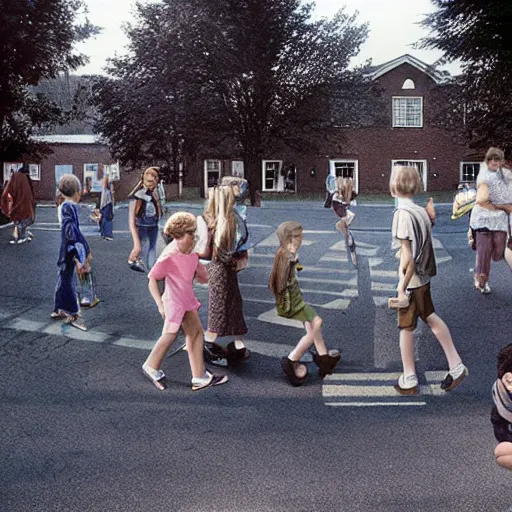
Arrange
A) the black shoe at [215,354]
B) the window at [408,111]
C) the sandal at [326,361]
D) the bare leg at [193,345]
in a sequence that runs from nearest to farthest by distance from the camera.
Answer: the bare leg at [193,345], the sandal at [326,361], the black shoe at [215,354], the window at [408,111]

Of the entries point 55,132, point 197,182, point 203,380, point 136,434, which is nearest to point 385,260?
point 197,182

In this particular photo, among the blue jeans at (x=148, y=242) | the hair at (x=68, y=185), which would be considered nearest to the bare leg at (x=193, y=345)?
the hair at (x=68, y=185)

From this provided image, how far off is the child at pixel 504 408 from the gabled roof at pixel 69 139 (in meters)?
8.07

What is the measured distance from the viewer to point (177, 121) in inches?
531

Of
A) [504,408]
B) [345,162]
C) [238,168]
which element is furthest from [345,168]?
[504,408]

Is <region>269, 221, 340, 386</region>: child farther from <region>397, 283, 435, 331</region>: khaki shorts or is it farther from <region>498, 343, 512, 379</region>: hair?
<region>498, 343, 512, 379</region>: hair

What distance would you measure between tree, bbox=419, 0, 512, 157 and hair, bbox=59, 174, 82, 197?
517cm

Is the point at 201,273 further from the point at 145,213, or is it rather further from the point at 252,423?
the point at 145,213

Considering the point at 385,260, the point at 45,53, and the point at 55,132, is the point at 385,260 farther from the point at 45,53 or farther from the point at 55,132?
the point at 45,53

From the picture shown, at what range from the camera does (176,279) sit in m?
5.07

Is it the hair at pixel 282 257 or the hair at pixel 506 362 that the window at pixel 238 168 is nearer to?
the hair at pixel 282 257

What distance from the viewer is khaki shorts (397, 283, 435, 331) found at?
4.98m

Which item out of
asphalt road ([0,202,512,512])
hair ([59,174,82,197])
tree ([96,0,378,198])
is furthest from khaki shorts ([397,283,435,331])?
tree ([96,0,378,198])

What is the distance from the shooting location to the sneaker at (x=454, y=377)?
495 centimetres
